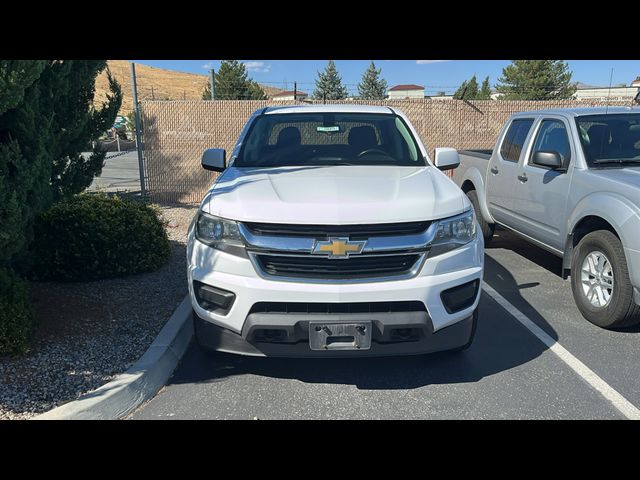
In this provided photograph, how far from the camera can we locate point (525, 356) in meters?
4.07

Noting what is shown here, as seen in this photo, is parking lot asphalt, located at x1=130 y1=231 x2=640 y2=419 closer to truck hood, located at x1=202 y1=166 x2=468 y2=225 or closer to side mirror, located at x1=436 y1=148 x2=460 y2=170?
truck hood, located at x1=202 y1=166 x2=468 y2=225

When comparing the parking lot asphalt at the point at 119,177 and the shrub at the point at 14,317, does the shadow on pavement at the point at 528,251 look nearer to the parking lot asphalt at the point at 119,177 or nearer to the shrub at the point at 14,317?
the shrub at the point at 14,317

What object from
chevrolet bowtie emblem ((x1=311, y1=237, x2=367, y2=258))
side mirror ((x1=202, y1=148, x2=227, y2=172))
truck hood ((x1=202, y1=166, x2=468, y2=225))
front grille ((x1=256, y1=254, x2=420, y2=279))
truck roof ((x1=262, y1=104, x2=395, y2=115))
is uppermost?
truck roof ((x1=262, y1=104, x2=395, y2=115))

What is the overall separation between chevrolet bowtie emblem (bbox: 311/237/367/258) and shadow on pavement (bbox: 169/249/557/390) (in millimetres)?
1056

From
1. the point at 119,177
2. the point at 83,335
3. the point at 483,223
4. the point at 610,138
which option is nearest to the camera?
the point at 83,335

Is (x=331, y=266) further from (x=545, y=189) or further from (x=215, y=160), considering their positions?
(x=545, y=189)

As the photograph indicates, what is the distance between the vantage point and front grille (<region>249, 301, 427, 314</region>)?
10.3ft

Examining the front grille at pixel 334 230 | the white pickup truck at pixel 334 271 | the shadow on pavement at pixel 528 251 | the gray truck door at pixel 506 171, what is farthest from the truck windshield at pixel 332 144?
the shadow on pavement at pixel 528 251

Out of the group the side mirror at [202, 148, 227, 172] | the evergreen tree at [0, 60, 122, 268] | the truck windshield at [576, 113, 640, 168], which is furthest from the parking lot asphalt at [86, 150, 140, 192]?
the truck windshield at [576, 113, 640, 168]

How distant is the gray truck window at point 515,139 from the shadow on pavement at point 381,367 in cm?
285

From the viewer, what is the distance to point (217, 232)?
334cm

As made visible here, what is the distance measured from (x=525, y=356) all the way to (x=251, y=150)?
2.87 m

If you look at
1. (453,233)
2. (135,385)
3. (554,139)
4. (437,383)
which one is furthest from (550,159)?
(135,385)

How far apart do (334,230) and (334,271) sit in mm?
250
